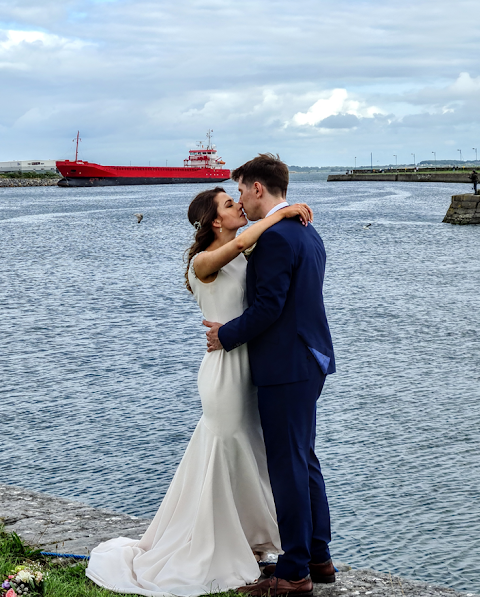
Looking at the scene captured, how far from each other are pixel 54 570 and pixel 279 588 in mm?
1217

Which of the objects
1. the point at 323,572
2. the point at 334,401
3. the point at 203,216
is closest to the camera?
the point at 203,216

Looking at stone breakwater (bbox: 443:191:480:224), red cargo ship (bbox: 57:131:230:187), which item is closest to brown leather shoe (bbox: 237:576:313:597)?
stone breakwater (bbox: 443:191:480:224)

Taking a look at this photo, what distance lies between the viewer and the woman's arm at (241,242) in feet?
10.8

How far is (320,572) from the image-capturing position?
12.0ft

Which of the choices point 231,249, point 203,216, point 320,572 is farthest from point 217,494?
point 203,216

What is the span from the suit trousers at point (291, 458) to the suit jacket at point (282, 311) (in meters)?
0.07

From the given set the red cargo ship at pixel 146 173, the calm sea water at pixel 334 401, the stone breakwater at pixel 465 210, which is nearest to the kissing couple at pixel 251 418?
the calm sea water at pixel 334 401

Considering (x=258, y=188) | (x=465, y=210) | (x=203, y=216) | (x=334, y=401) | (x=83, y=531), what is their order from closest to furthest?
(x=258, y=188)
(x=203, y=216)
(x=83, y=531)
(x=334, y=401)
(x=465, y=210)

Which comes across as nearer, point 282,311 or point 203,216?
point 282,311

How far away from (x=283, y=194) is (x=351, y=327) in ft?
40.6

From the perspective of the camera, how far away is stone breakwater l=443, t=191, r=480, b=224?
41.6 meters

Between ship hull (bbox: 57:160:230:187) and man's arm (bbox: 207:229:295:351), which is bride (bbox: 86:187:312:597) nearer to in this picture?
man's arm (bbox: 207:229:295:351)

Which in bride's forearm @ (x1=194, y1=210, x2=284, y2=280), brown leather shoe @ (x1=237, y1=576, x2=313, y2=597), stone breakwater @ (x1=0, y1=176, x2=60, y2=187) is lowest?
brown leather shoe @ (x1=237, y1=576, x2=313, y2=597)

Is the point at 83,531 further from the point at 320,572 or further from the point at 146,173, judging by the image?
the point at 146,173
